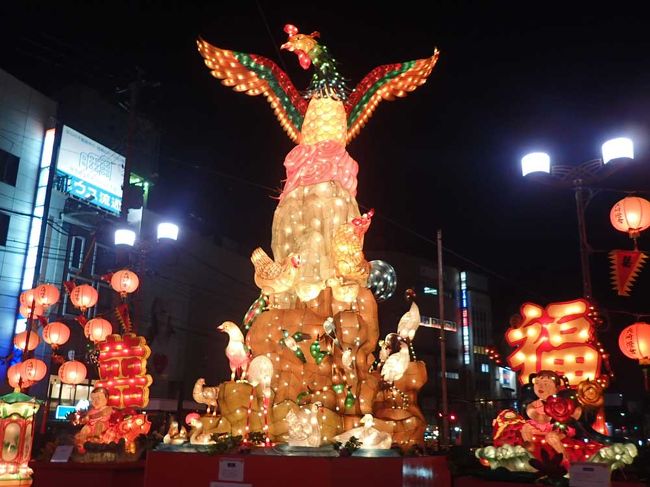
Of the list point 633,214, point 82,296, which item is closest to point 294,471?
point 633,214

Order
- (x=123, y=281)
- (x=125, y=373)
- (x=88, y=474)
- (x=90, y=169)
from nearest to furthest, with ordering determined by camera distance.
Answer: (x=88, y=474), (x=125, y=373), (x=123, y=281), (x=90, y=169)

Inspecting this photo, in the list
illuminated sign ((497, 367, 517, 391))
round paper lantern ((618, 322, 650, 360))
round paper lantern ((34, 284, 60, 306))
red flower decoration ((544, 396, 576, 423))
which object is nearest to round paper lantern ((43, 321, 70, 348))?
round paper lantern ((34, 284, 60, 306))

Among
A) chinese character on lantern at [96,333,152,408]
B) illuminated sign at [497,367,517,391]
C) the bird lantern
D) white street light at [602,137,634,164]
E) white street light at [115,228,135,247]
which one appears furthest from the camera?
illuminated sign at [497,367,517,391]

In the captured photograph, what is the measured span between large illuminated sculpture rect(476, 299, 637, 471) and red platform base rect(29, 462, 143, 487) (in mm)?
5626

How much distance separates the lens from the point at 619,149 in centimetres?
1226

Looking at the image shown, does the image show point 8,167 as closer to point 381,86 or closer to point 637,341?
point 381,86

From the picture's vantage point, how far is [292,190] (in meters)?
12.7

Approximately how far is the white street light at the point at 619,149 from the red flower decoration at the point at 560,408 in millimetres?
5948

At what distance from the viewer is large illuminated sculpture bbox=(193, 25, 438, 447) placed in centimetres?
1033

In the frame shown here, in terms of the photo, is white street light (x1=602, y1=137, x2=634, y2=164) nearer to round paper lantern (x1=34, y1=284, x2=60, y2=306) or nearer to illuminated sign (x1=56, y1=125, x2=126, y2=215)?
round paper lantern (x1=34, y1=284, x2=60, y2=306)

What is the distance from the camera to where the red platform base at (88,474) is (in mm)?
10023

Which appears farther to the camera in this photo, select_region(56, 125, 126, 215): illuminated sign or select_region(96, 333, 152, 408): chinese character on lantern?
select_region(56, 125, 126, 215): illuminated sign

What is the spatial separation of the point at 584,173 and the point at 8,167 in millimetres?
19726

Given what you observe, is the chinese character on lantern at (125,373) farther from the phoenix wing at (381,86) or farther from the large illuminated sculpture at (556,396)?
the large illuminated sculpture at (556,396)
